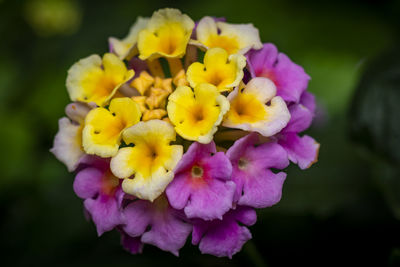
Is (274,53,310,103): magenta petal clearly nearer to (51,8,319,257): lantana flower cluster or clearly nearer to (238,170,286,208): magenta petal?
(51,8,319,257): lantana flower cluster

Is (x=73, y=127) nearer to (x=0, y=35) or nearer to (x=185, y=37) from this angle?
(x=185, y=37)

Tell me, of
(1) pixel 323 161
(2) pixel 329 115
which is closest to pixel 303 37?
(2) pixel 329 115

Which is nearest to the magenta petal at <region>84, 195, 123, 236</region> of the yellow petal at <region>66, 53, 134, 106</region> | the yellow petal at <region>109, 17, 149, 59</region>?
the yellow petal at <region>66, 53, 134, 106</region>

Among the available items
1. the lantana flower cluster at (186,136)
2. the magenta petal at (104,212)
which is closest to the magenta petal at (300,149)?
the lantana flower cluster at (186,136)

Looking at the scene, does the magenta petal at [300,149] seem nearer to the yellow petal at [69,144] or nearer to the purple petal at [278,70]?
the purple petal at [278,70]

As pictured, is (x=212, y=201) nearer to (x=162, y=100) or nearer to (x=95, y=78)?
(x=162, y=100)

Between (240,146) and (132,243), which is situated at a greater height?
(240,146)

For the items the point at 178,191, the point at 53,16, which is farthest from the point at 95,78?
the point at 53,16
